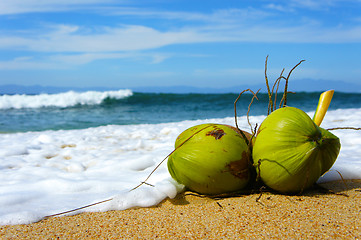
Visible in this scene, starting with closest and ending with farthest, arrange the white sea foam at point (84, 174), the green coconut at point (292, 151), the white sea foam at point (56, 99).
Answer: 1. the green coconut at point (292, 151)
2. the white sea foam at point (84, 174)
3. the white sea foam at point (56, 99)

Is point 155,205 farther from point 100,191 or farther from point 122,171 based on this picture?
point 122,171

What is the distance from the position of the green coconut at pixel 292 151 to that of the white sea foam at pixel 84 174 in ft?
1.65

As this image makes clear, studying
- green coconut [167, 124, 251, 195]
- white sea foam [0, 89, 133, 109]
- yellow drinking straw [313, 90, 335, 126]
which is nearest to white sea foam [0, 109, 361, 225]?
green coconut [167, 124, 251, 195]

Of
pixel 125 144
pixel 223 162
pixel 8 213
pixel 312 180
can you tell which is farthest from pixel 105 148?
pixel 312 180

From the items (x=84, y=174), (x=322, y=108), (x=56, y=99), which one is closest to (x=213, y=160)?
(x=322, y=108)

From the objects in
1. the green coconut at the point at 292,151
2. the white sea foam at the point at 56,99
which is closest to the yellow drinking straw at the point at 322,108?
the green coconut at the point at 292,151

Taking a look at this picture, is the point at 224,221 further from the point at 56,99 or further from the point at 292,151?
the point at 56,99

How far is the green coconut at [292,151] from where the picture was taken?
145cm

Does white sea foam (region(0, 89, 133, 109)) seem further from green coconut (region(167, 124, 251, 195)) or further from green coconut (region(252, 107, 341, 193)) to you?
green coconut (region(252, 107, 341, 193))

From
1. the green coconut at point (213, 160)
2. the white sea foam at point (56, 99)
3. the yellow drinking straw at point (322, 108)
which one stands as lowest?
the white sea foam at point (56, 99)

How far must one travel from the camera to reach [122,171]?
8.29 ft

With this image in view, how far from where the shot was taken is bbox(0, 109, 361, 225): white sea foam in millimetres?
1742

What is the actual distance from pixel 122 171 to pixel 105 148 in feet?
3.55

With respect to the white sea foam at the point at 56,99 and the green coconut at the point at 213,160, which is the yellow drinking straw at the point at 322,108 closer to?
the green coconut at the point at 213,160
